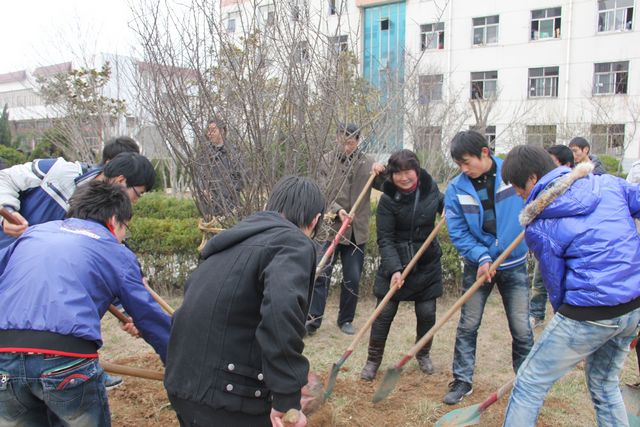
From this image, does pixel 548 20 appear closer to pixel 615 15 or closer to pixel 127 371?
pixel 615 15

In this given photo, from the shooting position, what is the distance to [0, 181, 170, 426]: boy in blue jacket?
1994mm

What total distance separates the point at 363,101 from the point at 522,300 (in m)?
1.66

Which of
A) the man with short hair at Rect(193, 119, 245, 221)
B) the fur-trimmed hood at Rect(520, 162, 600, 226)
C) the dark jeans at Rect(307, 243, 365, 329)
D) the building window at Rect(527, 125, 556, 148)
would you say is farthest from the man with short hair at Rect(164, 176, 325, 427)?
the building window at Rect(527, 125, 556, 148)

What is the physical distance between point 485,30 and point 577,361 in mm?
27002

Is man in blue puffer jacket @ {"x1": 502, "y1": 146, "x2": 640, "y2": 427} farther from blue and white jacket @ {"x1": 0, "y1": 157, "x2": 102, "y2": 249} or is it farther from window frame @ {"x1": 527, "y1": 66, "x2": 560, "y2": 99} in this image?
window frame @ {"x1": 527, "y1": 66, "x2": 560, "y2": 99}

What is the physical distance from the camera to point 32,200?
3184 mm

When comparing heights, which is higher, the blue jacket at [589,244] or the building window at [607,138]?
the building window at [607,138]

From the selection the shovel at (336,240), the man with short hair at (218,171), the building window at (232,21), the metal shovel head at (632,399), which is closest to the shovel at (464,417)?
the metal shovel head at (632,399)

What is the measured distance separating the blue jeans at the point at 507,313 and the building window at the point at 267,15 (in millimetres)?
2057

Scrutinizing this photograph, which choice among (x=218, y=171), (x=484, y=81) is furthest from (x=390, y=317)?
(x=484, y=81)

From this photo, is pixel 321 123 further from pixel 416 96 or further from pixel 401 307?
pixel 416 96

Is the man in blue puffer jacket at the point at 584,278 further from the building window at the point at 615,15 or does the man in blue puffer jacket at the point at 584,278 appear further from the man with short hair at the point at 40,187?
the building window at the point at 615,15

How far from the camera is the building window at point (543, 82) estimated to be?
25.2 metres

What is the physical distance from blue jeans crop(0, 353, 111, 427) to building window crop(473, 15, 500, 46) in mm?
27616
